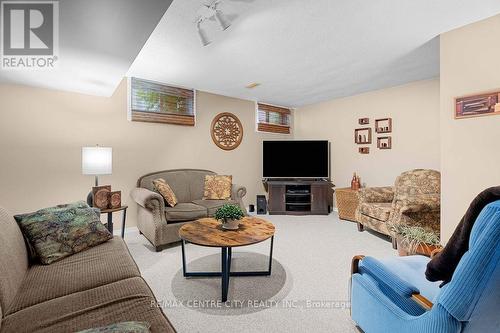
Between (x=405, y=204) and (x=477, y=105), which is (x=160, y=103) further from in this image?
(x=477, y=105)

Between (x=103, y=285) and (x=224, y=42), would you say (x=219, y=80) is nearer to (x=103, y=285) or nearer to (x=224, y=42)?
(x=224, y=42)

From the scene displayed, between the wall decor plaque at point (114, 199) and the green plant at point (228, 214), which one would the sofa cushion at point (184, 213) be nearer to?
the wall decor plaque at point (114, 199)

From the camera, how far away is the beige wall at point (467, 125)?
2129 millimetres

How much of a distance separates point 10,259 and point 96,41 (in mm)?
1649

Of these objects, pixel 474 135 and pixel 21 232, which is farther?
pixel 474 135

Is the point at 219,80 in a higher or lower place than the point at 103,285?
higher

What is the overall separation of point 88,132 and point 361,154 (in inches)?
185

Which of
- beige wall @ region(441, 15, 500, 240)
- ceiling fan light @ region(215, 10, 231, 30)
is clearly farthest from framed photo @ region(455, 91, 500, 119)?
ceiling fan light @ region(215, 10, 231, 30)

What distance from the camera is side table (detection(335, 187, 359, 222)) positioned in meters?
4.26

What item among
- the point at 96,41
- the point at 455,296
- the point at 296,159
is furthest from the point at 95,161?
the point at 296,159

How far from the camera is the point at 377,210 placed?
3367 millimetres

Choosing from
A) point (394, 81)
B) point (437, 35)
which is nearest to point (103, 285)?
point (437, 35)

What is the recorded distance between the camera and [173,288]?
212 centimetres

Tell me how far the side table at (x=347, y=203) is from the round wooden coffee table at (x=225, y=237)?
2.49 metres
